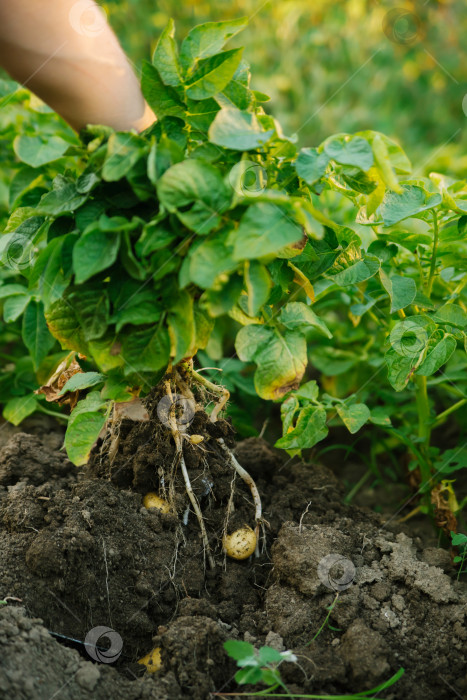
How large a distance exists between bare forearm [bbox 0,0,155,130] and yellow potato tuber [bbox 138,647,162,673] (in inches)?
41.7

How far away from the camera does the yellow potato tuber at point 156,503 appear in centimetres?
144

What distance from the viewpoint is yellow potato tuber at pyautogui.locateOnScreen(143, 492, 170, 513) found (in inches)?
56.8

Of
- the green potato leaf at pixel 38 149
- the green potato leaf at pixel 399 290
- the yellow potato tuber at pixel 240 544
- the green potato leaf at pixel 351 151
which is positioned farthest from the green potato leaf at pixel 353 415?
the green potato leaf at pixel 38 149

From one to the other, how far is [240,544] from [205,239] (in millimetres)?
745

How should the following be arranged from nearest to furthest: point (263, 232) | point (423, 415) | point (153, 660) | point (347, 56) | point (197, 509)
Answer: point (263, 232)
point (153, 660)
point (197, 509)
point (423, 415)
point (347, 56)

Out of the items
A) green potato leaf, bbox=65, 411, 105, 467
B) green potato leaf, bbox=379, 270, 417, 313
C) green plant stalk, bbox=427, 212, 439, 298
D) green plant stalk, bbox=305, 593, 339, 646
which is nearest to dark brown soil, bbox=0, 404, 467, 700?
green plant stalk, bbox=305, 593, 339, 646

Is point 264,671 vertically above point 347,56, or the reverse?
point 264,671

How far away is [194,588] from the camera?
53.4 inches

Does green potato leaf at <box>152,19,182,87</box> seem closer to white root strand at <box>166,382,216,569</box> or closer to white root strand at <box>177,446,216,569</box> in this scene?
white root strand at <box>166,382,216,569</box>

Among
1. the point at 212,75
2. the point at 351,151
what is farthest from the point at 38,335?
the point at 351,151

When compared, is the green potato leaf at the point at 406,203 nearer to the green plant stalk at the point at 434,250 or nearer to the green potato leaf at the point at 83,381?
the green plant stalk at the point at 434,250

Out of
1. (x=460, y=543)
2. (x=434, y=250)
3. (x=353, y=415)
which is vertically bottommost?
(x=460, y=543)

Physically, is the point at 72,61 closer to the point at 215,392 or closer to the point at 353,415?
the point at 215,392

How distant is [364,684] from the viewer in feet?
3.76
